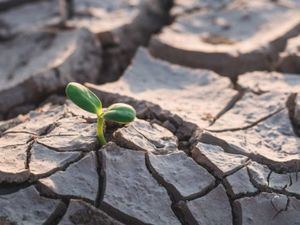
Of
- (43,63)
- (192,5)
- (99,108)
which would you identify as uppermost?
(99,108)

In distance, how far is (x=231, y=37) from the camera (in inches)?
126

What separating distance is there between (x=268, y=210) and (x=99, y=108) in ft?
2.13

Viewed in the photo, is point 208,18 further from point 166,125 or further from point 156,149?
point 156,149

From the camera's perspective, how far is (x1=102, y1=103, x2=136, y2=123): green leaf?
80.4 inches

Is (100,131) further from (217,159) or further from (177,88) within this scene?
(177,88)

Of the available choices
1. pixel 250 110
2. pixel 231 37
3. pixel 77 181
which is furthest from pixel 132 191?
pixel 231 37

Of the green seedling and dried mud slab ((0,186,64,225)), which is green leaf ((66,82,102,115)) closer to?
the green seedling

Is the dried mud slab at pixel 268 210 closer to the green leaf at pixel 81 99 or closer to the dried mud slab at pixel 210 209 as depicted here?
the dried mud slab at pixel 210 209

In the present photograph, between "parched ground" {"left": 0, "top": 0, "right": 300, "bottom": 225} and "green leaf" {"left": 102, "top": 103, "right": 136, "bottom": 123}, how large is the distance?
0.29 feet

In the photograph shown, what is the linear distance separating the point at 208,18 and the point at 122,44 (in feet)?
1.79

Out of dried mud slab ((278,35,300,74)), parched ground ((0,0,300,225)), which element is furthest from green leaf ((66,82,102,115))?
dried mud slab ((278,35,300,74))

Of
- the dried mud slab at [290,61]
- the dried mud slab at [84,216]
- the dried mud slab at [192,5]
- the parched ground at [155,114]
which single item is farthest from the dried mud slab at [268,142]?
the dried mud slab at [192,5]

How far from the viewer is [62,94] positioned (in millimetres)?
2783

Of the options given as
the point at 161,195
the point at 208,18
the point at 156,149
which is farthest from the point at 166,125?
the point at 208,18
